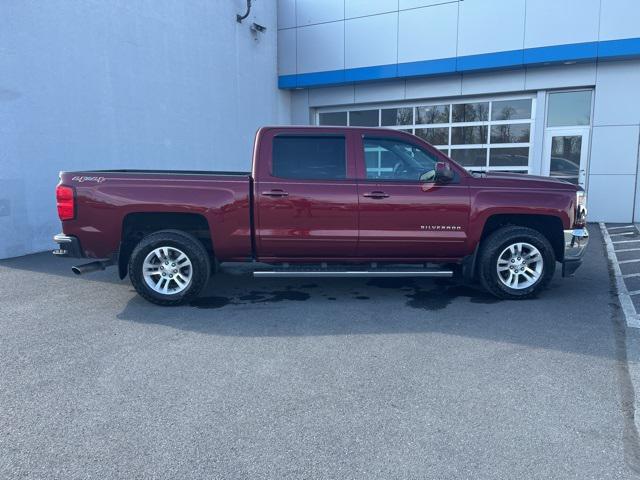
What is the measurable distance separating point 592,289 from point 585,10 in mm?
8479

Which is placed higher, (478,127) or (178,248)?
(478,127)

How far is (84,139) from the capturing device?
9.65 meters

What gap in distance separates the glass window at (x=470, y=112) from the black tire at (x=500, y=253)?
8433 millimetres

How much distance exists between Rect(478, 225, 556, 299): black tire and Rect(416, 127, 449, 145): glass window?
867 cm

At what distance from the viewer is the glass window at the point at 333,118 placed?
15.6m

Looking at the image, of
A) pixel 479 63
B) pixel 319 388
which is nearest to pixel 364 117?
pixel 479 63

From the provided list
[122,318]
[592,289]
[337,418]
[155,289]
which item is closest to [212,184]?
[155,289]

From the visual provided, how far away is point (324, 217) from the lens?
18.4ft

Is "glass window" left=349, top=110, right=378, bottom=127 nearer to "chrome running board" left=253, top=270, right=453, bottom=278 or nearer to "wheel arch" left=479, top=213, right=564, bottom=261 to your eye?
"wheel arch" left=479, top=213, right=564, bottom=261

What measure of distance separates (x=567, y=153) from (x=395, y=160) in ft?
28.7

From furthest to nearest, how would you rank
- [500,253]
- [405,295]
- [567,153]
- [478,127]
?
1. [478,127]
2. [567,153]
3. [405,295]
4. [500,253]

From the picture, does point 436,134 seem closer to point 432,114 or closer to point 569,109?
point 432,114

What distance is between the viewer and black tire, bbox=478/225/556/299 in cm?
571

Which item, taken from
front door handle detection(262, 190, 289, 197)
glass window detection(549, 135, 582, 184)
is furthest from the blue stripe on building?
front door handle detection(262, 190, 289, 197)
